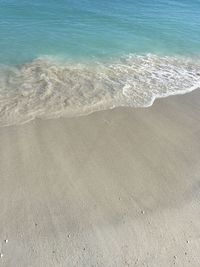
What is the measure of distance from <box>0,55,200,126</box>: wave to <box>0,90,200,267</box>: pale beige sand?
58 centimetres

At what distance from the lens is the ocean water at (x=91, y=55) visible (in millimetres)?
7637

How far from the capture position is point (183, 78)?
943 cm

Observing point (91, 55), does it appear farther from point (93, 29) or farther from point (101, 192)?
point (101, 192)

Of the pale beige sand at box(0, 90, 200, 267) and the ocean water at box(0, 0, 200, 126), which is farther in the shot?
the ocean water at box(0, 0, 200, 126)

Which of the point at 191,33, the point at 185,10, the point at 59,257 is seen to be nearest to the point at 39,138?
the point at 59,257

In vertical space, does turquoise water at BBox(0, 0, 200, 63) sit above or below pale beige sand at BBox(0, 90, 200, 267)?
below

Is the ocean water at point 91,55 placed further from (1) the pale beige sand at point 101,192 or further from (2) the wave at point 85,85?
(1) the pale beige sand at point 101,192

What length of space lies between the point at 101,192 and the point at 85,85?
401 cm

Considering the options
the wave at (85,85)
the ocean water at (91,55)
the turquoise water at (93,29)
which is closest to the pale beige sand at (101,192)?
the wave at (85,85)

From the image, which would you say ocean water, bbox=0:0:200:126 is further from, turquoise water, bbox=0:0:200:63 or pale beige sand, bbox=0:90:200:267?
pale beige sand, bbox=0:90:200:267

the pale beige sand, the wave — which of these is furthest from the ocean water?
the pale beige sand

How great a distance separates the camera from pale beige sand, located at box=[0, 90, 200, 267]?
418 centimetres

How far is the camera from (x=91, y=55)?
34.3 feet

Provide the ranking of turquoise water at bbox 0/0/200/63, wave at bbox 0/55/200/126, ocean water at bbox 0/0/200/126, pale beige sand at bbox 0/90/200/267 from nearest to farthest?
pale beige sand at bbox 0/90/200/267 → wave at bbox 0/55/200/126 → ocean water at bbox 0/0/200/126 → turquoise water at bbox 0/0/200/63
